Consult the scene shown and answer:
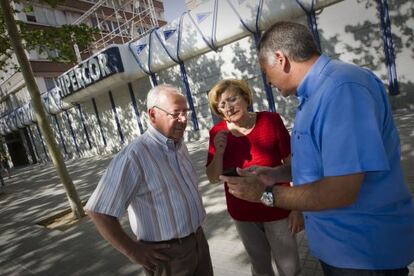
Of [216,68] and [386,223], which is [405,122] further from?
[386,223]

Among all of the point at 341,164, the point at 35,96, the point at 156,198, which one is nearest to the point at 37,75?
the point at 35,96

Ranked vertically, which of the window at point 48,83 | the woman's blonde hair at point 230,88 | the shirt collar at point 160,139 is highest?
the window at point 48,83

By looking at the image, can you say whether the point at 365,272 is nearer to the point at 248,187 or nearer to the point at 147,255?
the point at 248,187

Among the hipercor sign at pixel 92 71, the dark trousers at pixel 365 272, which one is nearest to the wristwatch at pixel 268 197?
the dark trousers at pixel 365 272

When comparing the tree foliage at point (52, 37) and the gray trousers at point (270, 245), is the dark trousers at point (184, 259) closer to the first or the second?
the gray trousers at point (270, 245)

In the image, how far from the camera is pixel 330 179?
1.24 metres

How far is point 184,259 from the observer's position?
85.3 inches

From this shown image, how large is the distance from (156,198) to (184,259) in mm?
502

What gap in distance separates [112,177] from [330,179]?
51.2 inches

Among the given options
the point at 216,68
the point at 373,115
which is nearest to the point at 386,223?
the point at 373,115

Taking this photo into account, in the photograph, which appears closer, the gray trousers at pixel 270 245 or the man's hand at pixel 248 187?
the man's hand at pixel 248 187

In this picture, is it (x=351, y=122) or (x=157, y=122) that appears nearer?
Result: (x=351, y=122)

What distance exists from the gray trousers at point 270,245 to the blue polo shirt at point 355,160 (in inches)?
32.9

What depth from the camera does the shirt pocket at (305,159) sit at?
1.38 meters
